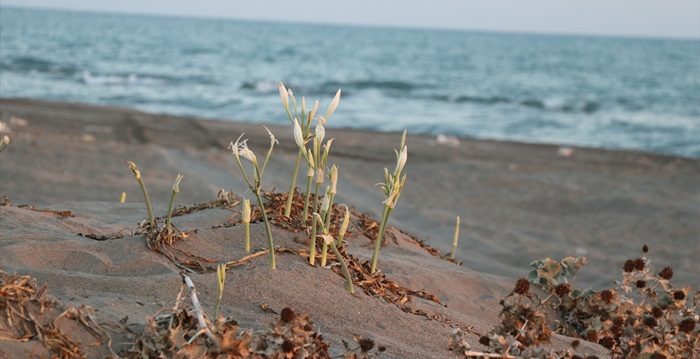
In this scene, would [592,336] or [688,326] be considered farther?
[592,336]

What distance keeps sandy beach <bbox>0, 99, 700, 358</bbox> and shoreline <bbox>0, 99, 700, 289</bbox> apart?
3 centimetres

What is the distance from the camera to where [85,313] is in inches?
74.2

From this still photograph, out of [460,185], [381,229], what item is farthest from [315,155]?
[460,185]

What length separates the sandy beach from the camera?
2.37 m

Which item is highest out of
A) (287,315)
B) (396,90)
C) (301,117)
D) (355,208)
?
(396,90)

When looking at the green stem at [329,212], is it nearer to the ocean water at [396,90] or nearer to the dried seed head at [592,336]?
the dried seed head at [592,336]

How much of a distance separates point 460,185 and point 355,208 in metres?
3.33

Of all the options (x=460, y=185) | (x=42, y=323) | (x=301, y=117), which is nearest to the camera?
(x=42, y=323)

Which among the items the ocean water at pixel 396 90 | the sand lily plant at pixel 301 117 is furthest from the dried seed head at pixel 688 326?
the ocean water at pixel 396 90

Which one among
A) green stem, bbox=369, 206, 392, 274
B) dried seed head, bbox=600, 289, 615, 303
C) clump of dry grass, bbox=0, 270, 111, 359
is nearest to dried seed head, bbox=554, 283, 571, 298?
dried seed head, bbox=600, 289, 615, 303

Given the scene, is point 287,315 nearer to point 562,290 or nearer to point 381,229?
point 381,229

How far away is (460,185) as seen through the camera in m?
9.53

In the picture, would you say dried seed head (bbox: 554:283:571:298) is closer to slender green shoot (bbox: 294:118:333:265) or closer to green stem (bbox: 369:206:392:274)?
green stem (bbox: 369:206:392:274)

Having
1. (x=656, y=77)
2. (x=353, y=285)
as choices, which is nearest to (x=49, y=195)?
(x=353, y=285)
